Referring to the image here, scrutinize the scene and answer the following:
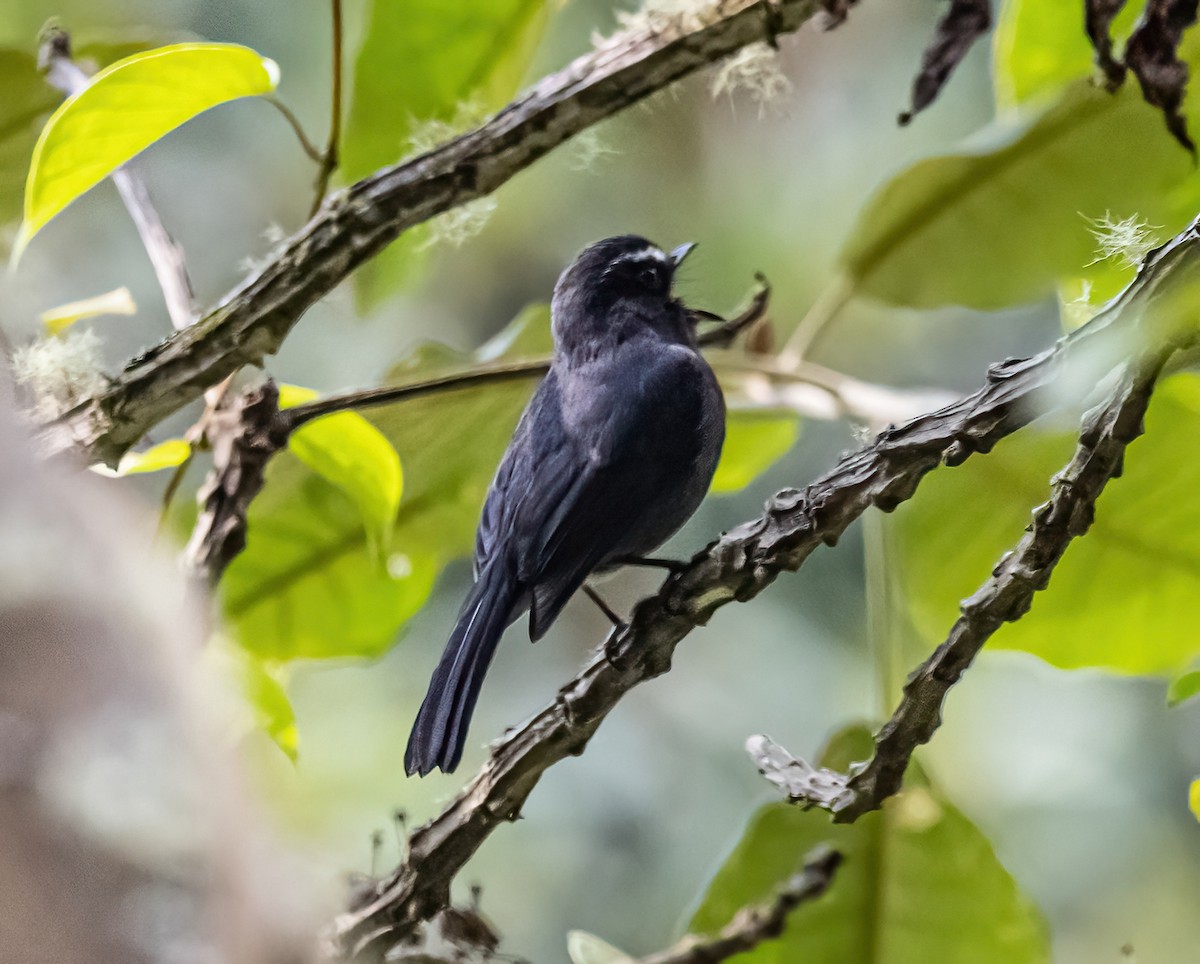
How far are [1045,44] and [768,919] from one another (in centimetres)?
98

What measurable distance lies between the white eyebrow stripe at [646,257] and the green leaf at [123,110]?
473 millimetres

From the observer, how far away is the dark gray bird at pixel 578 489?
3.49 feet

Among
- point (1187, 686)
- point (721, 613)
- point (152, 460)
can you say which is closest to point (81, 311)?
point (152, 460)

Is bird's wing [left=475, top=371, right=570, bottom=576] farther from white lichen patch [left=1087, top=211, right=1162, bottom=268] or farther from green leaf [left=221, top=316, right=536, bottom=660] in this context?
white lichen patch [left=1087, top=211, right=1162, bottom=268]

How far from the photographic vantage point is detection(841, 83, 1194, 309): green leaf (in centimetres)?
121

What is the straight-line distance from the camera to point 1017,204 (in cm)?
131

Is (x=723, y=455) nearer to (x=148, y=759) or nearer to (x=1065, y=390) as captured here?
(x=1065, y=390)

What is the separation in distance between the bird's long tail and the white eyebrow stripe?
1.52 ft

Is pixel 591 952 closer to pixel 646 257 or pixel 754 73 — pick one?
pixel 646 257

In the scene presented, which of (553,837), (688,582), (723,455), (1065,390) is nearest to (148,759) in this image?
(688,582)

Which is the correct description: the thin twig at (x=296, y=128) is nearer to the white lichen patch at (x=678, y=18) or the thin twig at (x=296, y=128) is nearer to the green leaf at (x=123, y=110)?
the green leaf at (x=123, y=110)

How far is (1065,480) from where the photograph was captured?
32.1 inches

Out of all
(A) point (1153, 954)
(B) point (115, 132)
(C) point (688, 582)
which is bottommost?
(A) point (1153, 954)

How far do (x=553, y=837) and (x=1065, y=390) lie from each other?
165cm
